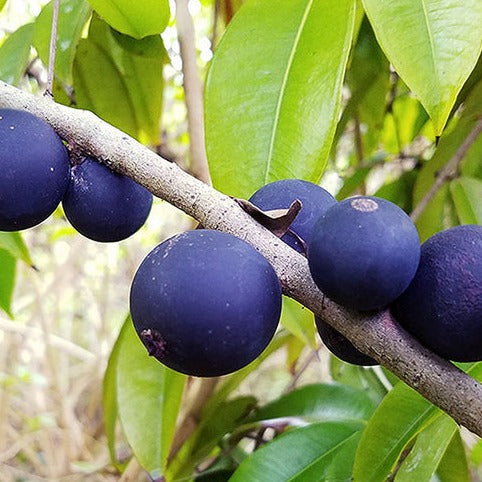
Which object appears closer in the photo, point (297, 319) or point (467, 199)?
point (297, 319)

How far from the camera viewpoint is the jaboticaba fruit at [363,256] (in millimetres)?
323

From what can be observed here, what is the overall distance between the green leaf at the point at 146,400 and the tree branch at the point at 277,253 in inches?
16.6

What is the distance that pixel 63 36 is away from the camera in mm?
711

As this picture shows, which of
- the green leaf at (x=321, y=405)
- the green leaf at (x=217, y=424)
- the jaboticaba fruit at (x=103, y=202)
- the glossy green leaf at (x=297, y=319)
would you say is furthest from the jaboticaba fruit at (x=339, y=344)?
the green leaf at (x=217, y=424)

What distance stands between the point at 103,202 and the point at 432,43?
0.83 ft

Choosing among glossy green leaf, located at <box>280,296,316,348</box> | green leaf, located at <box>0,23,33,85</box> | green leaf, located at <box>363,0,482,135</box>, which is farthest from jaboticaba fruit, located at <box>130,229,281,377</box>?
green leaf, located at <box>0,23,33,85</box>

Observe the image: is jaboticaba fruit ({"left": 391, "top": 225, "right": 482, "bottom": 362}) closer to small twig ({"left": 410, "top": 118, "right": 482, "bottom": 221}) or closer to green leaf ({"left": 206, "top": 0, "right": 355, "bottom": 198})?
green leaf ({"left": 206, "top": 0, "right": 355, "bottom": 198})

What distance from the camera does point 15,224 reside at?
0.41 metres

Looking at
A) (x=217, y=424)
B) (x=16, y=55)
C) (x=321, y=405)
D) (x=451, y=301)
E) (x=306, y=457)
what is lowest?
(x=217, y=424)

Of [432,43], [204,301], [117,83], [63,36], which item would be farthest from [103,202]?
[117,83]

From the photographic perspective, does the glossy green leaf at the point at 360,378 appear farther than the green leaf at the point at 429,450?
Yes

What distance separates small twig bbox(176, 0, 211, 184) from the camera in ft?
3.05

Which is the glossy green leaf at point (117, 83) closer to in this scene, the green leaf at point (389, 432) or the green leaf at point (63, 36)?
the green leaf at point (63, 36)

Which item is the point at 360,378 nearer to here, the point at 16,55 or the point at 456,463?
the point at 456,463
